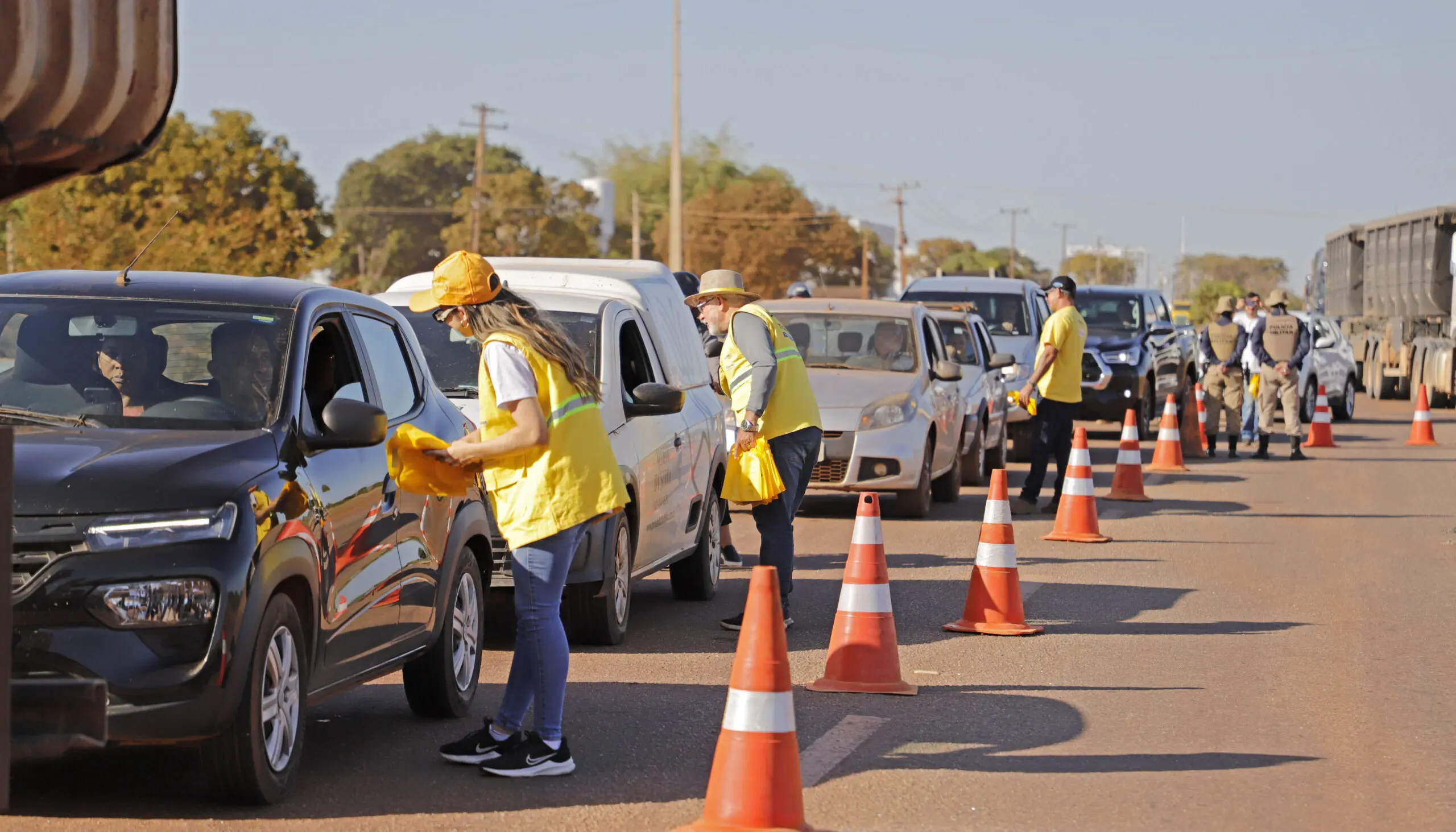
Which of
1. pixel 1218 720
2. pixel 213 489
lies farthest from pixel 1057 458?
pixel 213 489

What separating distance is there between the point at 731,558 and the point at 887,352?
4244mm

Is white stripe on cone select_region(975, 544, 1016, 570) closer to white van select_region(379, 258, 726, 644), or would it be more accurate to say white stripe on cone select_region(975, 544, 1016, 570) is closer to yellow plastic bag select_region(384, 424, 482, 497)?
white van select_region(379, 258, 726, 644)

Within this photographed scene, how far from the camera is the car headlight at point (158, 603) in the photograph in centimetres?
525

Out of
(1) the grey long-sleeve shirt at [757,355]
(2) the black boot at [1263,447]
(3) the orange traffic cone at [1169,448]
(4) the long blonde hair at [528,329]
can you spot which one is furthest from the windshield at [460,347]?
(2) the black boot at [1263,447]

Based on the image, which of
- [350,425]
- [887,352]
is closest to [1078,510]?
[887,352]

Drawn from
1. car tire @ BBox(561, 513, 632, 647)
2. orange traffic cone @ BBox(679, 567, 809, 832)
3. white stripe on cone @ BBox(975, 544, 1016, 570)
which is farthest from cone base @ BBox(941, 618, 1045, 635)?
orange traffic cone @ BBox(679, 567, 809, 832)

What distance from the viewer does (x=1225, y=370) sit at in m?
22.8

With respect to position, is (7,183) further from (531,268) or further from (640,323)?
(531,268)

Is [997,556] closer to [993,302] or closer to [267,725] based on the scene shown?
[267,725]

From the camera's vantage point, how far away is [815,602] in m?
11.0

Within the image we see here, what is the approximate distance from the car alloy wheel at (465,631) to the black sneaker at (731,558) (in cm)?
480

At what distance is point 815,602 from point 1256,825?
5114mm

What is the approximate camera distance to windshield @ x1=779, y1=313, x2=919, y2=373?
1630 cm

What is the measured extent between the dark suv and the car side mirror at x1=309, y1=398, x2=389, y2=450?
1768cm
